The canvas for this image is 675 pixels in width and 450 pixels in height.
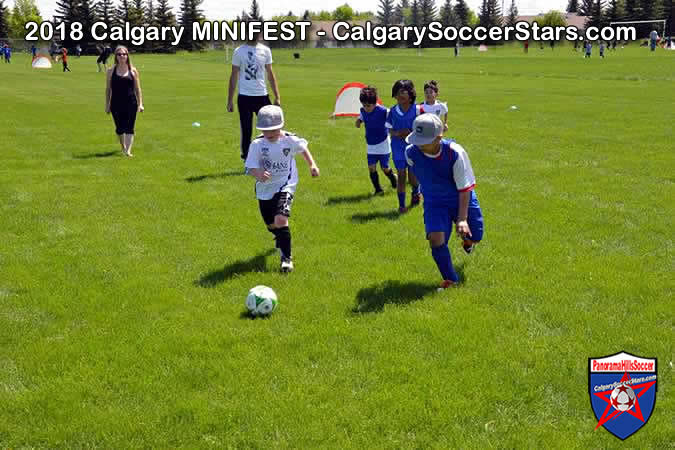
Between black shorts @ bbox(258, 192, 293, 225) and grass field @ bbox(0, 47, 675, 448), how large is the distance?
515 millimetres

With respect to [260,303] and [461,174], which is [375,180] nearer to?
[461,174]

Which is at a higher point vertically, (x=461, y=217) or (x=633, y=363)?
(x=461, y=217)

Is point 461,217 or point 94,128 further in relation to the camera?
point 94,128

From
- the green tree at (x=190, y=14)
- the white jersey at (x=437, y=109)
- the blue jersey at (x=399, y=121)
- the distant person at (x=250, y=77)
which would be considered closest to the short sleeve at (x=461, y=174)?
the blue jersey at (x=399, y=121)

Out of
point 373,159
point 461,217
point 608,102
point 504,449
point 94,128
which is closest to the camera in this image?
point 504,449

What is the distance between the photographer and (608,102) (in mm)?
24375

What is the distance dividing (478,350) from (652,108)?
20.0 metres

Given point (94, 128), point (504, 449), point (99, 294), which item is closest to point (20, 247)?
point (99, 294)

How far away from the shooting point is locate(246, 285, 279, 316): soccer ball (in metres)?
5.90

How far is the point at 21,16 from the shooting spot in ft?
422

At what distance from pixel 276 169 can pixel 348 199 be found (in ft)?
10.3

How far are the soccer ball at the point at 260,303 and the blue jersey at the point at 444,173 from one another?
73.4 inches

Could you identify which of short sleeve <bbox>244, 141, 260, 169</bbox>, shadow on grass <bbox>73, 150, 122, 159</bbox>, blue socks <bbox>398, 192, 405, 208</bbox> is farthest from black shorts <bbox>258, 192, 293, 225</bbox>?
shadow on grass <bbox>73, 150, 122, 159</bbox>

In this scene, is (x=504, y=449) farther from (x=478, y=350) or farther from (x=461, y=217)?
(x=461, y=217)
